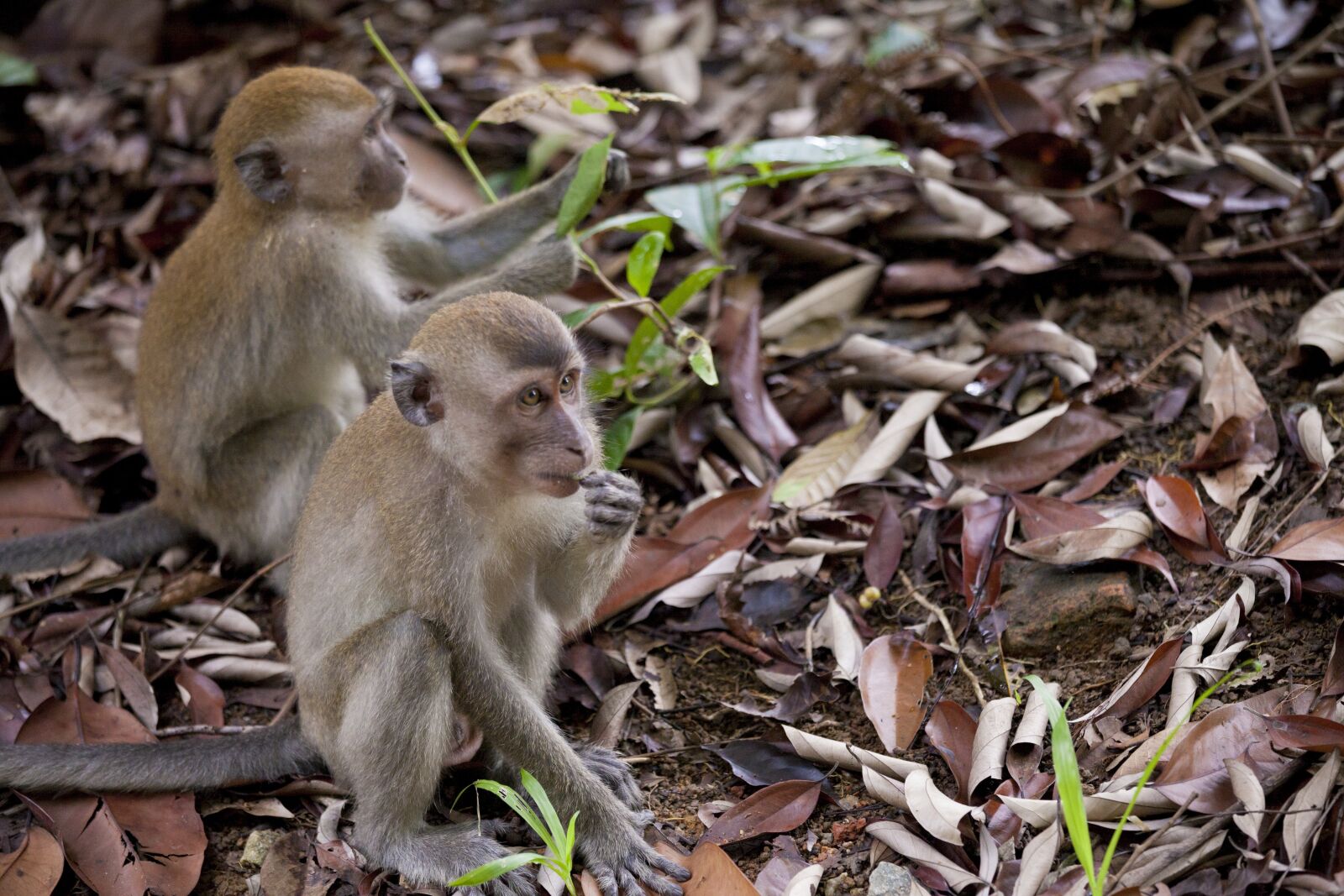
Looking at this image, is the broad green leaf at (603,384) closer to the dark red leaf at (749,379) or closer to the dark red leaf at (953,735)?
the dark red leaf at (749,379)

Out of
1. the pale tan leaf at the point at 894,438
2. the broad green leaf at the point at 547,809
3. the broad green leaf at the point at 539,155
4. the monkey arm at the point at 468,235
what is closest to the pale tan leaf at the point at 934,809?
the broad green leaf at the point at 547,809

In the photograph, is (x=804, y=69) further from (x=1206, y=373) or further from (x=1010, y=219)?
(x=1206, y=373)

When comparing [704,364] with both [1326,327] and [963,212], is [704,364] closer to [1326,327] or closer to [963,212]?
[963,212]

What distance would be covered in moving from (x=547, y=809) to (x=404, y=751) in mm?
526

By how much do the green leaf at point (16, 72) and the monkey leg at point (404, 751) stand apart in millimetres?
5856

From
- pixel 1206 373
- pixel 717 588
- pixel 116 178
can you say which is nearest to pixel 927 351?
pixel 1206 373

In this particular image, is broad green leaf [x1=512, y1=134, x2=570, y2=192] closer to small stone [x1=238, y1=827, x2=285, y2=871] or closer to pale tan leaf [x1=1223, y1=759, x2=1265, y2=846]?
small stone [x1=238, y1=827, x2=285, y2=871]

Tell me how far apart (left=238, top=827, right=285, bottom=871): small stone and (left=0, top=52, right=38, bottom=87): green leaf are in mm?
5813

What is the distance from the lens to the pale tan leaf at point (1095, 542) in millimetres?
4734

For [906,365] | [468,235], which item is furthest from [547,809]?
[468,235]

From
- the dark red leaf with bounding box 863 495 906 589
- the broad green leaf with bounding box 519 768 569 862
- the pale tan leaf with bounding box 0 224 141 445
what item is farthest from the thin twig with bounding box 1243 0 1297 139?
the pale tan leaf with bounding box 0 224 141 445

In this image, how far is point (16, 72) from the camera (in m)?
8.26

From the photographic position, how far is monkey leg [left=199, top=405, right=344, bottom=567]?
6031mm

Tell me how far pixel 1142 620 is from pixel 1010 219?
249 cm
